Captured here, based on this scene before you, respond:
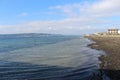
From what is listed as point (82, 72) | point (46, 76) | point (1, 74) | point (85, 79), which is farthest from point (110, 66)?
point (1, 74)

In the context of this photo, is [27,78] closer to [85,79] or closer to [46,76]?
[46,76]

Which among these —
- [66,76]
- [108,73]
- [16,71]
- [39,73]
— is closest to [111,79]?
[108,73]

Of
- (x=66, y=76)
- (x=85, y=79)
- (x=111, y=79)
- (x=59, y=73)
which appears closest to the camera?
(x=111, y=79)

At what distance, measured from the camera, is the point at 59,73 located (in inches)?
1302

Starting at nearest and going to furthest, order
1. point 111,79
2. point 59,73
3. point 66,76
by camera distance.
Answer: point 111,79 → point 66,76 → point 59,73

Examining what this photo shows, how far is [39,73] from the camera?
109 feet

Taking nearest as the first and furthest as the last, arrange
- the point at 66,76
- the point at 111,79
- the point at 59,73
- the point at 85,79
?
1. the point at 111,79
2. the point at 85,79
3. the point at 66,76
4. the point at 59,73

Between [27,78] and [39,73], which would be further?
[39,73]

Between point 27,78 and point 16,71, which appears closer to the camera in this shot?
point 27,78

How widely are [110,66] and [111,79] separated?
7.66 m

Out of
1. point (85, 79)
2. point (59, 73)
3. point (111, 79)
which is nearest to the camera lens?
point (111, 79)

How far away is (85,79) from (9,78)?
28.3 ft

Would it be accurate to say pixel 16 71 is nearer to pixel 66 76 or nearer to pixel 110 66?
pixel 66 76

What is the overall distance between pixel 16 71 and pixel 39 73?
10.7 feet
